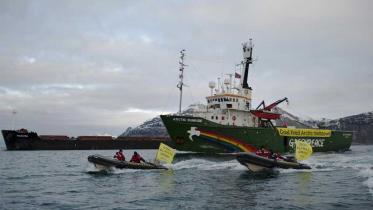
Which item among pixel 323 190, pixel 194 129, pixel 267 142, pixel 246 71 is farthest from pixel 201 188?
pixel 246 71

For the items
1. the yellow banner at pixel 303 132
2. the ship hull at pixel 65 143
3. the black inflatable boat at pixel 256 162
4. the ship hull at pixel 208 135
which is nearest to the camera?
the black inflatable boat at pixel 256 162

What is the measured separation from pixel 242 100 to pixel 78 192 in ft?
114

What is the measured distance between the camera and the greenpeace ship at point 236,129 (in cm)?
4641

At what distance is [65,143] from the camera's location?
81.9m

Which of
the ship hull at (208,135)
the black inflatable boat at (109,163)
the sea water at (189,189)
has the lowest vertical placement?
the sea water at (189,189)

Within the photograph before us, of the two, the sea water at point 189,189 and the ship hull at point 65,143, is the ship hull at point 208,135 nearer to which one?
the sea water at point 189,189

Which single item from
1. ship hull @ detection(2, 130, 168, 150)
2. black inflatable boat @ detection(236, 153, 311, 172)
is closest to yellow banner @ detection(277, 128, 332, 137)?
black inflatable boat @ detection(236, 153, 311, 172)

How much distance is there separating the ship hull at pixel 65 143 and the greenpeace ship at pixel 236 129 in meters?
37.9

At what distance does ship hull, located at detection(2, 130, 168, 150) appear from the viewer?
251 ft

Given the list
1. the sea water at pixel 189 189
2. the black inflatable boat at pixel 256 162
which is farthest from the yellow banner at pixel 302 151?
the black inflatable boat at pixel 256 162

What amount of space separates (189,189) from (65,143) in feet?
209

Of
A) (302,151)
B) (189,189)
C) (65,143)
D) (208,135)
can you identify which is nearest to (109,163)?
(189,189)

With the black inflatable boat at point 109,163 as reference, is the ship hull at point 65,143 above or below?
above

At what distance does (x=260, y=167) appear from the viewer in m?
31.5
